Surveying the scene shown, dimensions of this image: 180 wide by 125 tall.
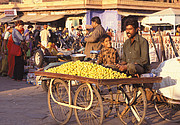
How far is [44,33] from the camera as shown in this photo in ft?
64.6

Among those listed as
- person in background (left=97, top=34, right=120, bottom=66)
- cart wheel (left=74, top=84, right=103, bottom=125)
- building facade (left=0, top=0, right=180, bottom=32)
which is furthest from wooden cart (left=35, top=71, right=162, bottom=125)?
building facade (left=0, top=0, right=180, bottom=32)

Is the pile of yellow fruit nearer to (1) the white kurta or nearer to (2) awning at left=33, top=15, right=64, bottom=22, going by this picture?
(1) the white kurta

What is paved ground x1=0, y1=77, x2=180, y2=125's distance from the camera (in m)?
6.34

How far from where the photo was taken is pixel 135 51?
6047 millimetres

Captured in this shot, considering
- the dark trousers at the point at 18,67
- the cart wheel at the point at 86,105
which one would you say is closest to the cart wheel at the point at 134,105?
the cart wheel at the point at 86,105

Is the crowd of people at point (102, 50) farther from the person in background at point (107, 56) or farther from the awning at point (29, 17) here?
the awning at point (29, 17)

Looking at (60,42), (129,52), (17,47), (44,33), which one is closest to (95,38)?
(129,52)

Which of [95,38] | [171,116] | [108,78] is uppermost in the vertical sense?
[95,38]

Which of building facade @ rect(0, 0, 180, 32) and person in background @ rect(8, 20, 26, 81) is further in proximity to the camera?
building facade @ rect(0, 0, 180, 32)

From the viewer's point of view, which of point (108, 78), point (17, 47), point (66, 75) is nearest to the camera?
point (108, 78)

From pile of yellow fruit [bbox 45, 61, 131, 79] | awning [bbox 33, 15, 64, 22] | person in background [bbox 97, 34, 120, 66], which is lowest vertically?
pile of yellow fruit [bbox 45, 61, 131, 79]

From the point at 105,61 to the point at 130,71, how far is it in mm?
1474

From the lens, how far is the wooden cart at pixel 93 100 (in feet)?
17.5

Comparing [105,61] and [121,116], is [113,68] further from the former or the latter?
[105,61]
